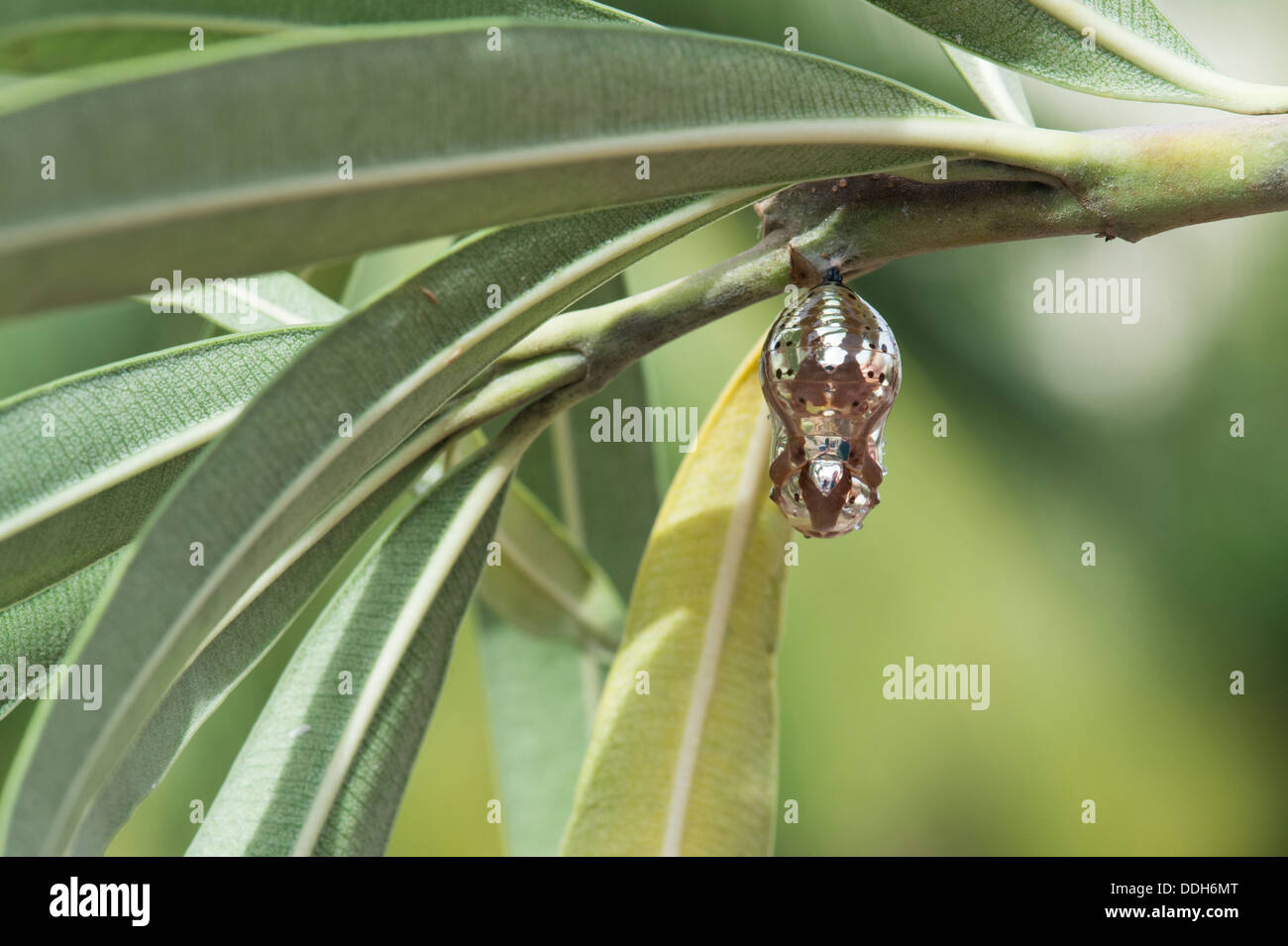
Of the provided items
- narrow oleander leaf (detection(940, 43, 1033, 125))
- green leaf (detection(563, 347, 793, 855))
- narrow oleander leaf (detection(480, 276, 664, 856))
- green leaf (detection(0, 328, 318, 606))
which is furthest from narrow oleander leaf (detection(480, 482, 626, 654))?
narrow oleander leaf (detection(940, 43, 1033, 125))

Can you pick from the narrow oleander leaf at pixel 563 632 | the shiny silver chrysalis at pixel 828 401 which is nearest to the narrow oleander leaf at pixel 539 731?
the narrow oleander leaf at pixel 563 632

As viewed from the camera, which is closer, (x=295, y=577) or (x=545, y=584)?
(x=295, y=577)

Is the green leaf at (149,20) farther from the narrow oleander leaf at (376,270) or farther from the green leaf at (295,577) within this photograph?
the narrow oleander leaf at (376,270)

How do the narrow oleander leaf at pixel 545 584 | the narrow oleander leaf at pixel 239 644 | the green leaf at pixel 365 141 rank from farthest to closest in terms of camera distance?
the narrow oleander leaf at pixel 545 584 → the narrow oleander leaf at pixel 239 644 → the green leaf at pixel 365 141

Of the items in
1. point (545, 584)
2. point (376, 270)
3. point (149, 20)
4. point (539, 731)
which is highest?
point (376, 270)

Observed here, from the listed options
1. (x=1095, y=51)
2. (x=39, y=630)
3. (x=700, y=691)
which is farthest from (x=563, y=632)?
(x=1095, y=51)

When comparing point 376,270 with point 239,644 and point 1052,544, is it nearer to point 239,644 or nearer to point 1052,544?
point 239,644
